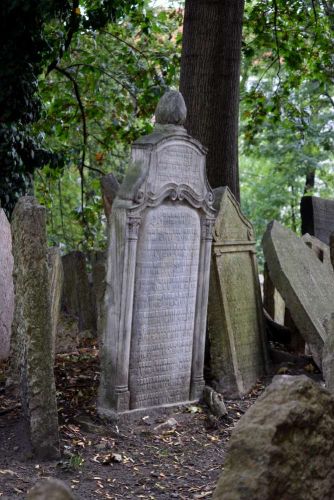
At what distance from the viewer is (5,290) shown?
834 cm

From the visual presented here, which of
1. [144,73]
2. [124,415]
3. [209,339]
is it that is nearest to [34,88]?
[144,73]

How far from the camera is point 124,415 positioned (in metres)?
6.75

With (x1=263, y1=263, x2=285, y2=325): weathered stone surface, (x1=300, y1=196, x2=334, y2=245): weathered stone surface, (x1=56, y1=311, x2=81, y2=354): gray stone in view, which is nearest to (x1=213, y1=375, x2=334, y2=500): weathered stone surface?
(x1=56, y1=311, x2=81, y2=354): gray stone

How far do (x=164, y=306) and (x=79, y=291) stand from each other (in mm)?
2551

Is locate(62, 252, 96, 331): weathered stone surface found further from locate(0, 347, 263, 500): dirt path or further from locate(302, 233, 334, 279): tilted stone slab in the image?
locate(302, 233, 334, 279): tilted stone slab

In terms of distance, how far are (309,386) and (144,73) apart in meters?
10.7

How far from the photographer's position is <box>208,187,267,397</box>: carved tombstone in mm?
7875

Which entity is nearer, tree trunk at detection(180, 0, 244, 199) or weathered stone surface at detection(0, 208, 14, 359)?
weathered stone surface at detection(0, 208, 14, 359)

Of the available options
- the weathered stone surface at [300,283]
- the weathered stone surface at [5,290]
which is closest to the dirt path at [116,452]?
the weathered stone surface at [5,290]

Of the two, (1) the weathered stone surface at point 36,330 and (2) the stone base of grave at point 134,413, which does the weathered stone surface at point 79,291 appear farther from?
(1) the weathered stone surface at point 36,330

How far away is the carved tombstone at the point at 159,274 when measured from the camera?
6.73 metres

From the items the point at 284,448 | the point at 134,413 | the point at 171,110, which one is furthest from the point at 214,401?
the point at 284,448

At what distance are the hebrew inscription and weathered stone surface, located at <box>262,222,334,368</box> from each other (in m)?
1.25

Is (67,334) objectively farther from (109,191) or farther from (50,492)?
(50,492)
